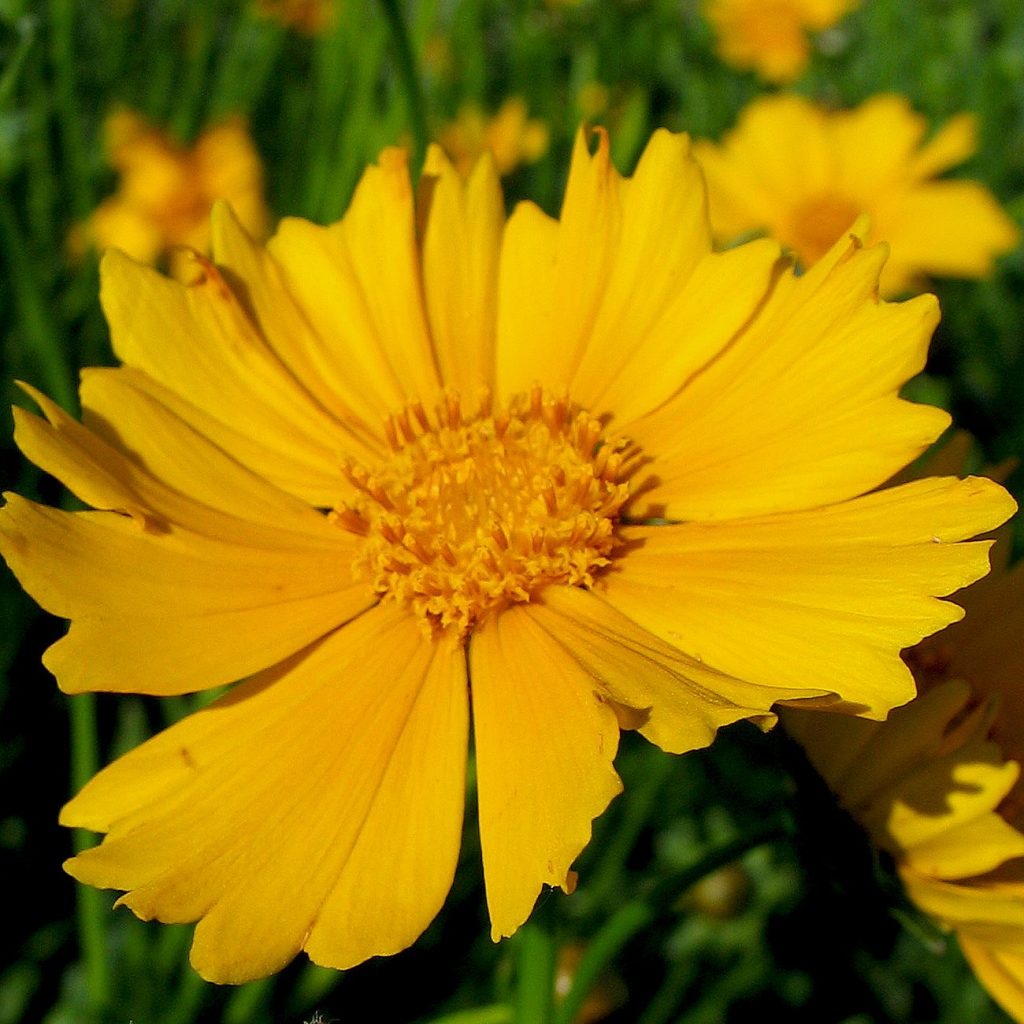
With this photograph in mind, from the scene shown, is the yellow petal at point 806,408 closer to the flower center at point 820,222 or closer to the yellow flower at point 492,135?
the flower center at point 820,222

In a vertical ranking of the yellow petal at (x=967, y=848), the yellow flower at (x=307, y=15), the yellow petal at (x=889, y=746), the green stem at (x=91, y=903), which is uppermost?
the yellow flower at (x=307, y=15)

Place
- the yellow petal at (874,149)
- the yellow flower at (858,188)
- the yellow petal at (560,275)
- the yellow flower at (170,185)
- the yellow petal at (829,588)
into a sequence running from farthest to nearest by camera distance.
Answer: the yellow flower at (170,185)
the yellow petal at (874,149)
the yellow flower at (858,188)
the yellow petal at (560,275)
the yellow petal at (829,588)

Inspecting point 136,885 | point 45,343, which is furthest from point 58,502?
point 136,885

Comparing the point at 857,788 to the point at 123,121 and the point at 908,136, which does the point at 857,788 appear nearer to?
the point at 908,136

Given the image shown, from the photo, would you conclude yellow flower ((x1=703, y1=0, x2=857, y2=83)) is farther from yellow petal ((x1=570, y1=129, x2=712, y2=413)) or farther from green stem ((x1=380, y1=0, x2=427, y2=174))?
yellow petal ((x1=570, y1=129, x2=712, y2=413))

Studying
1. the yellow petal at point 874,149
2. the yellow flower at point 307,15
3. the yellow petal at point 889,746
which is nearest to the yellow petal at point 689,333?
the yellow petal at point 889,746

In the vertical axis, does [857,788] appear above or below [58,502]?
above

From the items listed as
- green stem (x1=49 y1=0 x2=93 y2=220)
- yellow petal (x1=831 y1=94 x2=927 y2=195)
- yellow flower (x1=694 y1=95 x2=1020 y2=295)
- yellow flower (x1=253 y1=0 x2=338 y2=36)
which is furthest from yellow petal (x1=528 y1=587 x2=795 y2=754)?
yellow flower (x1=253 y1=0 x2=338 y2=36)

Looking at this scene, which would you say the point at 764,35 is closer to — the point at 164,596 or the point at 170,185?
the point at 170,185
